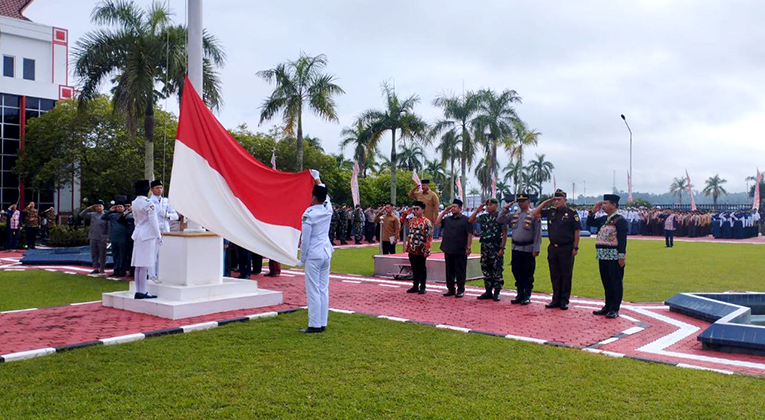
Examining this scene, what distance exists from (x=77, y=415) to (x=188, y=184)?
455cm

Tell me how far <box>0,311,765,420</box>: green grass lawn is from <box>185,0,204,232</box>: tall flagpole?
388cm

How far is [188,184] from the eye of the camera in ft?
27.5

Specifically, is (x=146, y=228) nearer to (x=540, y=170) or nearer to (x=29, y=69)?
(x=29, y=69)

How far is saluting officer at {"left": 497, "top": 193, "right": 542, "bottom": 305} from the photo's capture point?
31.9 ft

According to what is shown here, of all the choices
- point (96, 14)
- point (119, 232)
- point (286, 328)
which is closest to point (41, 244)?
point (96, 14)

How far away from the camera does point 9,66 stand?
3559cm

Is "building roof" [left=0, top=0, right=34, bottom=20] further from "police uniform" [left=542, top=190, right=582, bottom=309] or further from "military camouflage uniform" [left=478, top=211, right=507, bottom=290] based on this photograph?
"police uniform" [left=542, top=190, right=582, bottom=309]

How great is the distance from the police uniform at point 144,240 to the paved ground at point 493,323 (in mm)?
551

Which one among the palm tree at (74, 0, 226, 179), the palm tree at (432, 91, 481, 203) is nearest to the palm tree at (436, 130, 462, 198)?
the palm tree at (432, 91, 481, 203)

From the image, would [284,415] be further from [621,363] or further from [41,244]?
[41,244]

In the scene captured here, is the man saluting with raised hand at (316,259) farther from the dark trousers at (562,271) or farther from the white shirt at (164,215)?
the white shirt at (164,215)

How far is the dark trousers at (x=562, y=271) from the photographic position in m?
9.22

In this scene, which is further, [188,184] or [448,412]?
[188,184]

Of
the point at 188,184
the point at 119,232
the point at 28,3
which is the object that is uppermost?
the point at 28,3
